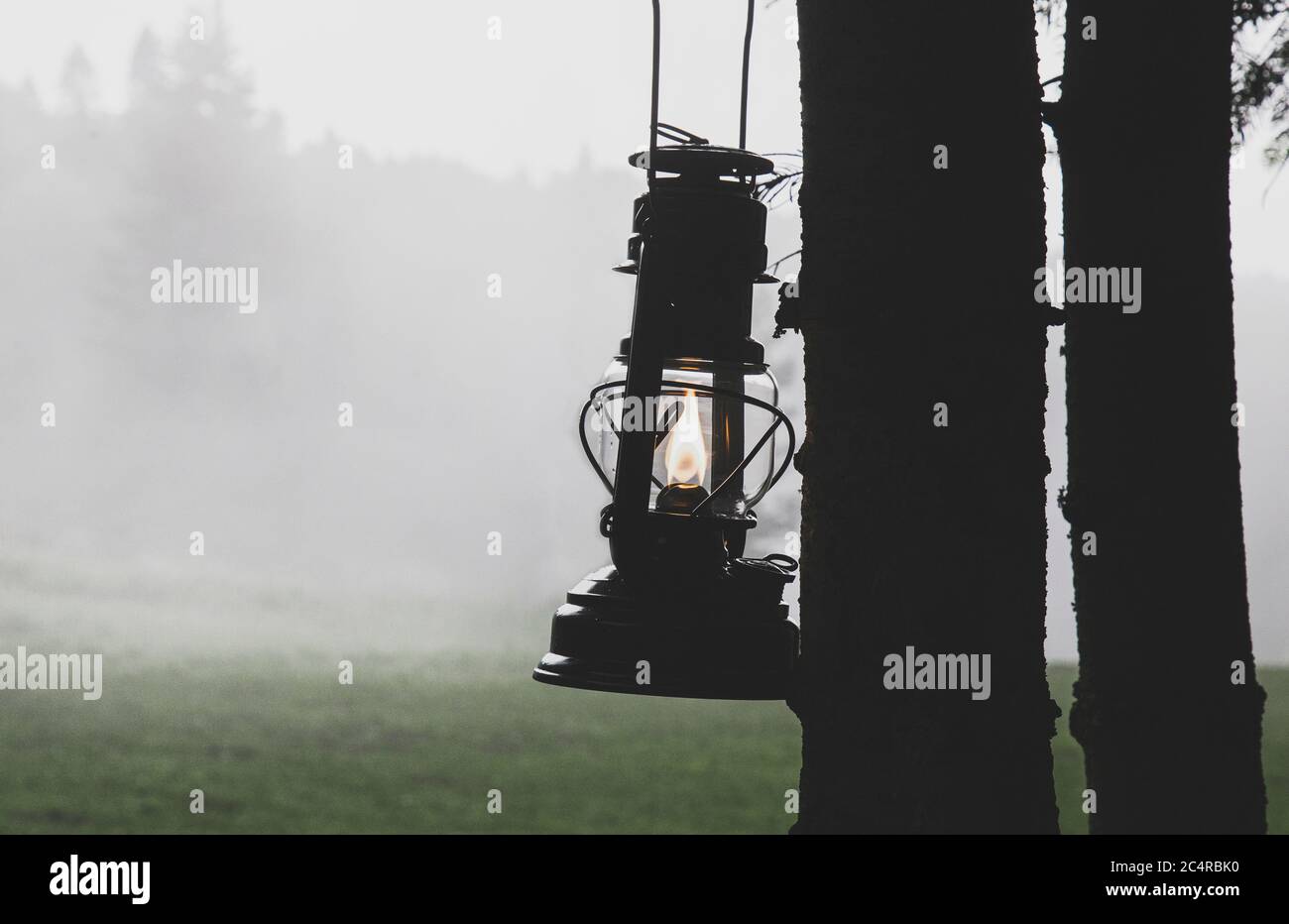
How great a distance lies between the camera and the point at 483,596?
40500mm

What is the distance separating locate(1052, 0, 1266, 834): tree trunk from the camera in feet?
10.4

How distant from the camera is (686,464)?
222 cm

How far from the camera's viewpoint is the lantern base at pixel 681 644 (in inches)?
81.3

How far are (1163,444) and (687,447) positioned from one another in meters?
1.57

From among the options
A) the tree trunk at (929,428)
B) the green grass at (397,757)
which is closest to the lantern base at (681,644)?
the tree trunk at (929,428)

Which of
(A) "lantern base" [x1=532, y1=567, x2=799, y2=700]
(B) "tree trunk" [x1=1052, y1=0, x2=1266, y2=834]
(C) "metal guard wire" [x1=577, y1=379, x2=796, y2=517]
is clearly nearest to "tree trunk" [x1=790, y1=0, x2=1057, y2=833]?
(A) "lantern base" [x1=532, y1=567, x2=799, y2=700]

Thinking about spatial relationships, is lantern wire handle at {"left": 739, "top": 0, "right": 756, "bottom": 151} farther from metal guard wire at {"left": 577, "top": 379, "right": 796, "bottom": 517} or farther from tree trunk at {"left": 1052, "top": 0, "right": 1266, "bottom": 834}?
tree trunk at {"left": 1052, "top": 0, "right": 1266, "bottom": 834}

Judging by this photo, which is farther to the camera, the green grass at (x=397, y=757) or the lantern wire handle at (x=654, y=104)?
the green grass at (x=397, y=757)

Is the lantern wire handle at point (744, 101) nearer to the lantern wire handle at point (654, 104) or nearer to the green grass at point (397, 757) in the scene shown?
the lantern wire handle at point (654, 104)

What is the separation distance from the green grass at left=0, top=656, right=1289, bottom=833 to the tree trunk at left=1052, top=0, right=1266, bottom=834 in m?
9.11

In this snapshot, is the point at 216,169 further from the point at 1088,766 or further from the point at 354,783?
the point at 1088,766

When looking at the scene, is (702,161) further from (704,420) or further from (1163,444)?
(1163,444)
